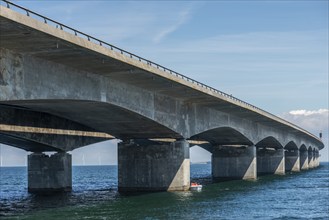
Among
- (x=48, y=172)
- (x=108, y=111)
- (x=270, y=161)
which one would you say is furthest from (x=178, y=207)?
(x=270, y=161)

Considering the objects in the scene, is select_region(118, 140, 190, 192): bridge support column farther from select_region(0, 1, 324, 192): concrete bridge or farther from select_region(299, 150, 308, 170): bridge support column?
select_region(299, 150, 308, 170): bridge support column

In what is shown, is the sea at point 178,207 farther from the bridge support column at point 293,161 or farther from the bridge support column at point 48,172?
the bridge support column at point 293,161

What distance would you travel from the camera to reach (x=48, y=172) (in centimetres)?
6444

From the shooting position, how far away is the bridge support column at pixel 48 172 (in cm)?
6406

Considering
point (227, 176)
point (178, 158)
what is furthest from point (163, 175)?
point (227, 176)

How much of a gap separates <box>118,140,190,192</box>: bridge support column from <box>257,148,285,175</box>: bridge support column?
186ft

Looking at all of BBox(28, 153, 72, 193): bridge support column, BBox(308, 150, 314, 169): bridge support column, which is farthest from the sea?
BBox(308, 150, 314, 169): bridge support column

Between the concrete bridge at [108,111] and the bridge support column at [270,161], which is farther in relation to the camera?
the bridge support column at [270,161]

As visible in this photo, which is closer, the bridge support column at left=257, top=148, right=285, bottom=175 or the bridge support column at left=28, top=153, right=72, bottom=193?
the bridge support column at left=28, top=153, right=72, bottom=193

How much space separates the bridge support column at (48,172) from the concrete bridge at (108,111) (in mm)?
126

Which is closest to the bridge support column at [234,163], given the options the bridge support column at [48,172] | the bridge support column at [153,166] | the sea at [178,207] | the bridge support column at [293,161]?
the sea at [178,207]

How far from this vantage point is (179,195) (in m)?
53.8

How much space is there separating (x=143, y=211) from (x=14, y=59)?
16669mm

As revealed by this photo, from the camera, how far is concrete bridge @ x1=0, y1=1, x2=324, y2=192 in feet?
104
